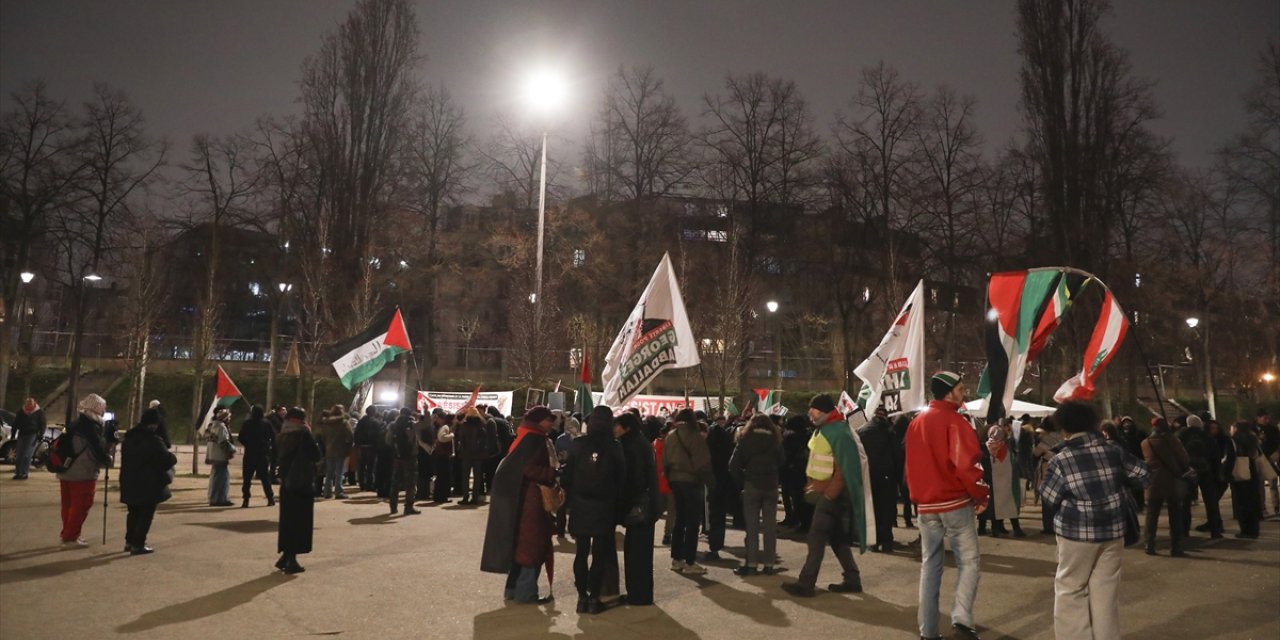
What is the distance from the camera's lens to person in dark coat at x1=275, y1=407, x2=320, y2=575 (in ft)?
34.2

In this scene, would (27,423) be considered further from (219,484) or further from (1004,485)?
(1004,485)

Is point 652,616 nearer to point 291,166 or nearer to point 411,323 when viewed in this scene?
point 291,166

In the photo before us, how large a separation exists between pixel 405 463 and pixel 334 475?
334cm

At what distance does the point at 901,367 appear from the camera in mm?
14016

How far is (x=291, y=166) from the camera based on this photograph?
40844mm

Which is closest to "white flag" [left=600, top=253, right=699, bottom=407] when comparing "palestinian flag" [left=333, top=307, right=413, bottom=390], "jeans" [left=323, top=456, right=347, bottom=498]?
"palestinian flag" [left=333, top=307, right=413, bottom=390]

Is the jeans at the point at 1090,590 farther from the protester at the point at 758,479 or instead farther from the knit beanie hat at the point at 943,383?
the protester at the point at 758,479

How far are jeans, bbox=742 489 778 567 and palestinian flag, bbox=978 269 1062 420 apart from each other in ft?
9.00

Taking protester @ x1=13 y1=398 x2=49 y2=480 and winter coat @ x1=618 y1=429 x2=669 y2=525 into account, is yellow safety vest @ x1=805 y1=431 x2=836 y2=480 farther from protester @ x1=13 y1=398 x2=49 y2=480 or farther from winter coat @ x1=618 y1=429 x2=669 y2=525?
protester @ x1=13 y1=398 x2=49 y2=480

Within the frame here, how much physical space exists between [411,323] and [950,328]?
2637 centimetres

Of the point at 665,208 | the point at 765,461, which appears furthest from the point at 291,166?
the point at 765,461

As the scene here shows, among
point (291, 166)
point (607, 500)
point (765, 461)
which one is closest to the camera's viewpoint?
point (607, 500)

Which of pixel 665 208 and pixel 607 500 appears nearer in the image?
pixel 607 500

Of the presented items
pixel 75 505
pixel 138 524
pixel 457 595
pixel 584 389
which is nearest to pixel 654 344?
pixel 457 595
